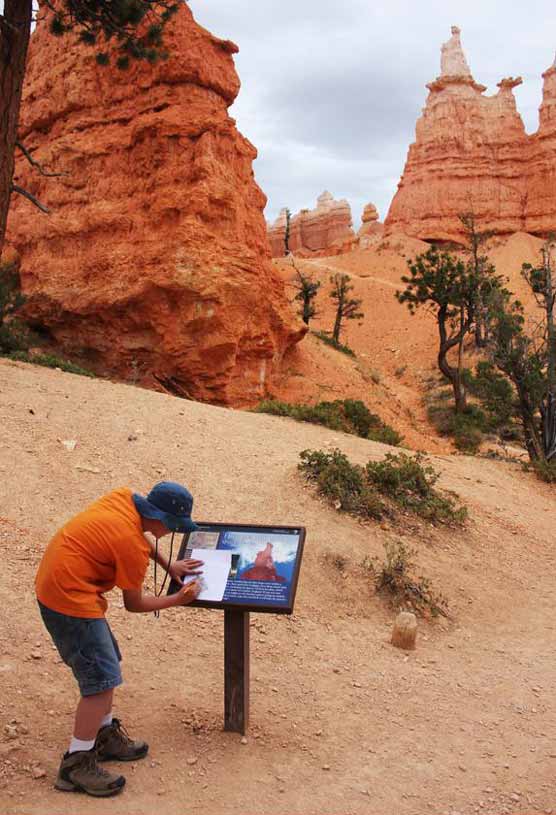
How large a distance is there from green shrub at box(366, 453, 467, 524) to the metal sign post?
15.4ft

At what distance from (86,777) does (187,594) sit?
950 mm

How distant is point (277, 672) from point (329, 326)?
3110cm

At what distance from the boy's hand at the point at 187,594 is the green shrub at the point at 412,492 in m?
5.03

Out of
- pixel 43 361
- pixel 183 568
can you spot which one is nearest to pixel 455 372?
pixel 43 361

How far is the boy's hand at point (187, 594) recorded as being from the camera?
3.48m

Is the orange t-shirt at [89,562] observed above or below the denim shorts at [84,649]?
above

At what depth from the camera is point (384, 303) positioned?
38562mm

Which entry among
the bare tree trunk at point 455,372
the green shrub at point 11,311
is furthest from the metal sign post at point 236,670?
the bare tree trunk at point 455,372

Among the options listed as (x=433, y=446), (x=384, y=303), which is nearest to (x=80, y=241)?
(x=433, y=446)

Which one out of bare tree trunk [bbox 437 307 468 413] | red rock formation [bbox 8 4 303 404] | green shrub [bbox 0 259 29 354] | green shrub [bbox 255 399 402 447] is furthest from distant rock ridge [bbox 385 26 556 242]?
green shrub [bbox 255 399 402 447]

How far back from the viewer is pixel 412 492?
28.1 ft

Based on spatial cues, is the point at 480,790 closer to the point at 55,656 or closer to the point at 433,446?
the point at 55,656

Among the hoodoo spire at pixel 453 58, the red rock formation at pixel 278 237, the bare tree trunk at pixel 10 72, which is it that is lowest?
the bare tree trunk at pixel 10 72

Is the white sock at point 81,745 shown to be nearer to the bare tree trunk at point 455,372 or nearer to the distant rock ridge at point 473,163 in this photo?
the bare tree trunk at point 455,372
